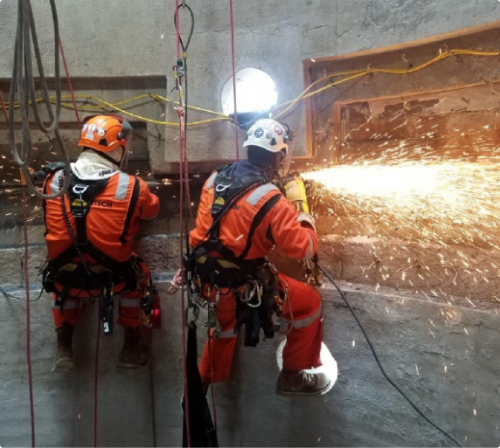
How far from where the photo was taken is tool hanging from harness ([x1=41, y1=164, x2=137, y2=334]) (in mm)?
3092

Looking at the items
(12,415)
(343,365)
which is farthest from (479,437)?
(12,415)

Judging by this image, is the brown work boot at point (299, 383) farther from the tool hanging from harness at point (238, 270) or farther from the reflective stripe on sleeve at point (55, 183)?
the reflective stripe on sleeve at point (55, 183)

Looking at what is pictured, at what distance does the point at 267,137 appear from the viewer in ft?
10.2

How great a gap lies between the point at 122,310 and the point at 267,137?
6.51 feet

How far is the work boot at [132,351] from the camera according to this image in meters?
3.90

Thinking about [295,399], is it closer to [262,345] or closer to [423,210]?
[262,345]

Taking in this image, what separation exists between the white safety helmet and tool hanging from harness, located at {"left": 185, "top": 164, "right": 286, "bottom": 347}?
0.22m

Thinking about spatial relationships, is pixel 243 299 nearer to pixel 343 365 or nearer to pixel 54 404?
pixel 343 365

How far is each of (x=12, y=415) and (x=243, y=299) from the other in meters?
2.80

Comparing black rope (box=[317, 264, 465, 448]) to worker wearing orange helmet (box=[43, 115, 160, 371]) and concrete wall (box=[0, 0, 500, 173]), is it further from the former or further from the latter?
worker wearing orange helmet (box=[43, 115, 160, 371])

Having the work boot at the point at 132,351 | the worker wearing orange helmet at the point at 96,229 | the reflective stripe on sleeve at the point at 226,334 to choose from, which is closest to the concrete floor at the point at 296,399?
the work boot at the point at 132,351

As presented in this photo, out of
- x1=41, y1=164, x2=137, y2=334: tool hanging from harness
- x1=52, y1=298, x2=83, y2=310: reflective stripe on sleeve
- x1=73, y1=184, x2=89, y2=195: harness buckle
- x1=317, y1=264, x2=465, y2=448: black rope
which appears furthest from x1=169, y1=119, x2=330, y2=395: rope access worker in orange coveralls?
x1=52, y1=298, x2=83, y2=310: reflective stripe on sleeve

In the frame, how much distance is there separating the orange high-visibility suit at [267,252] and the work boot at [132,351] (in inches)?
26.6

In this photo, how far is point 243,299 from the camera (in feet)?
10.3
